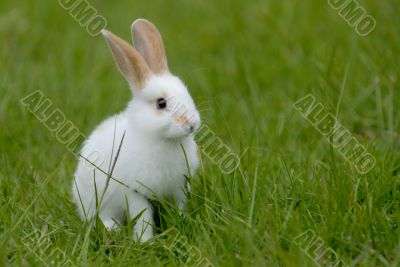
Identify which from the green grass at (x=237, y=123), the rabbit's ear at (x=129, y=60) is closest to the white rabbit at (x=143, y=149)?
the rabbit's ear at (x=129, y=60)

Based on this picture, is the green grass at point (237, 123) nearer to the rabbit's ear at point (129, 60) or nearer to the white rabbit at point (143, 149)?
the white rabbit at point (143, 149)

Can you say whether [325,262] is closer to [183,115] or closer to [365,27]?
[183,115]

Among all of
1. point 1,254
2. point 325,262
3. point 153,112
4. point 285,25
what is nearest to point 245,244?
point 325,262

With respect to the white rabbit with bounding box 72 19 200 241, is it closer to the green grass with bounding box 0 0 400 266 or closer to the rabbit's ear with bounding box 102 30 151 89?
the rabbit's ear with bounding box 102 30 151 89

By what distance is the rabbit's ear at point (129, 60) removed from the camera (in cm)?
369

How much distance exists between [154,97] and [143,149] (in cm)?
28

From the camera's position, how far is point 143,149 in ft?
12.2

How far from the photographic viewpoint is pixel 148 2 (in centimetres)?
801

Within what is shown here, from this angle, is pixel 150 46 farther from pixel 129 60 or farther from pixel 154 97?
pixel 154 97

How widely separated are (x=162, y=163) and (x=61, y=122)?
155 centimetres

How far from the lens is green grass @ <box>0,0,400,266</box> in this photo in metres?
3.43

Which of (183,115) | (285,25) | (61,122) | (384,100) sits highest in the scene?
(285,25)

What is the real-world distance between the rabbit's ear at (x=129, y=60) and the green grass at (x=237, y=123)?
0.66 m

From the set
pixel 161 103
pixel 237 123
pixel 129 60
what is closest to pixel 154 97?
pixel 161 103
